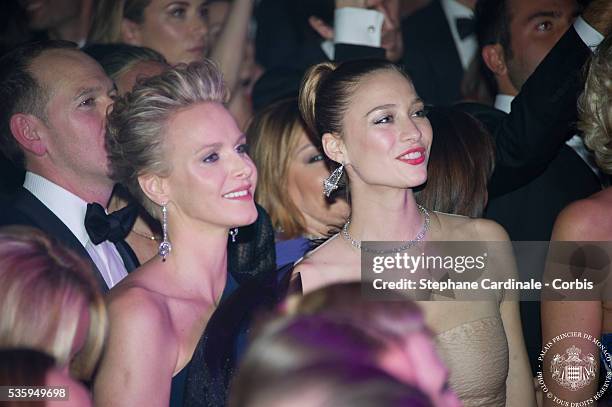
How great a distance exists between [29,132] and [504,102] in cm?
188

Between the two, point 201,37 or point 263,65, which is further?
point 263,65

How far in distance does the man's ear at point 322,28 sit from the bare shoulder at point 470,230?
5.68ft

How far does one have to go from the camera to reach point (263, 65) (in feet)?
15.6

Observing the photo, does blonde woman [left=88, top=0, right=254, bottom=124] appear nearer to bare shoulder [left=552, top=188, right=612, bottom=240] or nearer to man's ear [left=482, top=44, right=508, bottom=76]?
man's ear [left=482, top=44, right=508, bottom=76]

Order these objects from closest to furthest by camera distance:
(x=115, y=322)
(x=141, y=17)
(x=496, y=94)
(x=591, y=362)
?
(x=115, y=322) < (x=591, y=362) < (x=496, y=94) < (x=141, y=17)

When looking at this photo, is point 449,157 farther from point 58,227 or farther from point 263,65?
point 263,65

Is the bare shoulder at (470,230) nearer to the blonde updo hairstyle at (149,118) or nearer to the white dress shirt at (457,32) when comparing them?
the blonde updo hairstyle at (149,118)

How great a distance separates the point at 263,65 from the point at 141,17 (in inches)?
32.2

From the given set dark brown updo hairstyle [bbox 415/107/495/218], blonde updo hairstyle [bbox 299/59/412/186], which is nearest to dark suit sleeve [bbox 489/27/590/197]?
dark brown updo hairstyle [bbox 415/107/495/218]

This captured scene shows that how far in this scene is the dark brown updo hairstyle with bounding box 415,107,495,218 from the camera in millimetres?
2855

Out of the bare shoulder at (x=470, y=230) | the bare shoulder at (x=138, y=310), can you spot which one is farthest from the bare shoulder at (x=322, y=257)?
the bare shoulder at (x=138, y=310)

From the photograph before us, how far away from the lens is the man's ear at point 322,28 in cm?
420

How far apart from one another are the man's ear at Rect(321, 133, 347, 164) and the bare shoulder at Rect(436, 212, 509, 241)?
38 centimetres

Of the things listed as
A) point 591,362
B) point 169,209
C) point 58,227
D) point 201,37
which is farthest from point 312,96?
point 201,37
